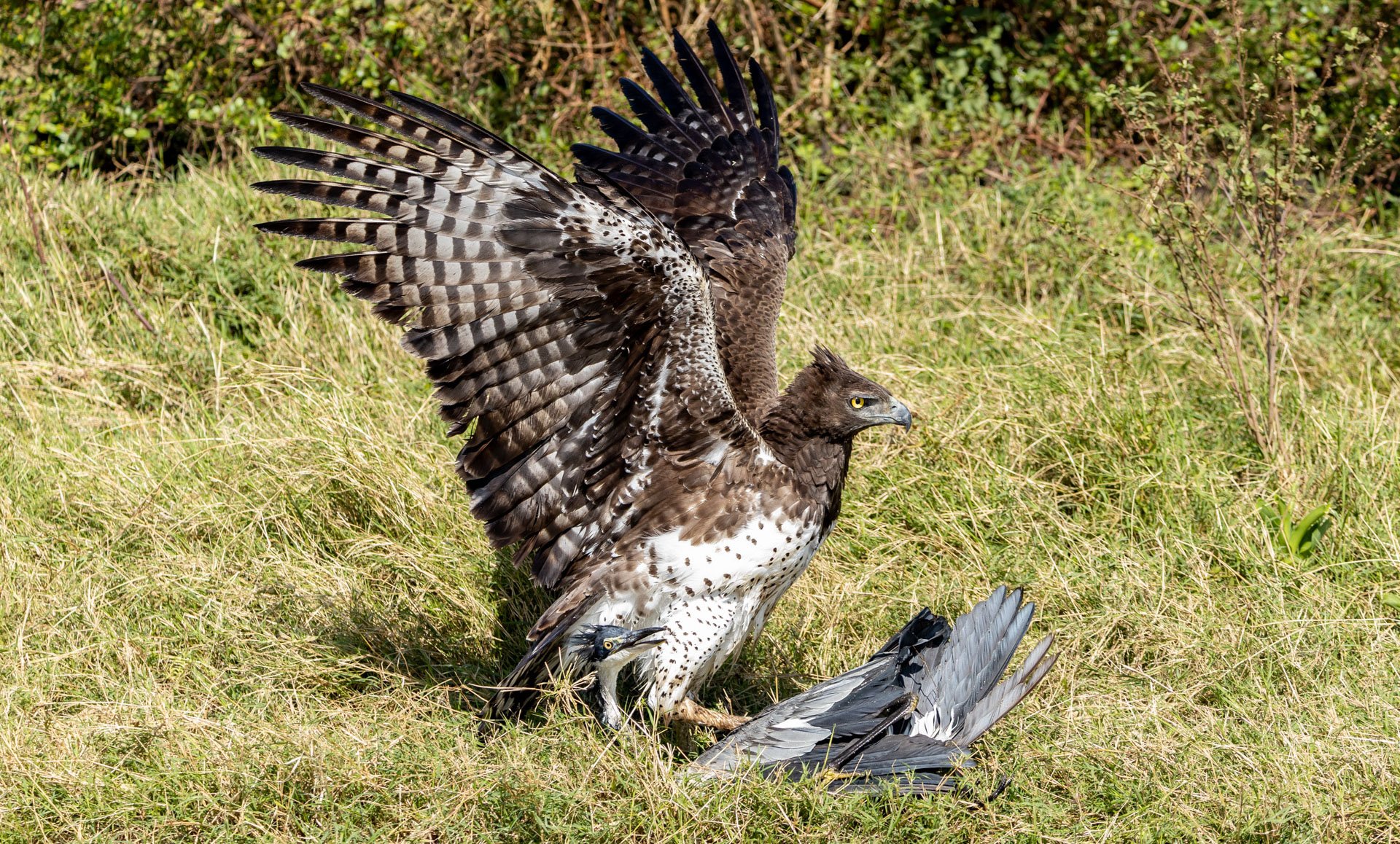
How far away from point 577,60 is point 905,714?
456cm

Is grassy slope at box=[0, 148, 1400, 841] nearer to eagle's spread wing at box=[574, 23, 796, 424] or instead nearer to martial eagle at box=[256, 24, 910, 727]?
martial eagle at box=[256, 24, 910, 727]

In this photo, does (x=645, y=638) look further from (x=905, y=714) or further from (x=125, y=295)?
(x=125, y=295)

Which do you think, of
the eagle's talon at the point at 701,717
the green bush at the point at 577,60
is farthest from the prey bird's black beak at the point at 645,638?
the green bush at the point at 577,60

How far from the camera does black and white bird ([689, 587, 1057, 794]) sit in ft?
12.7

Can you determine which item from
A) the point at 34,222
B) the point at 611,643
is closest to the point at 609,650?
the point at 611,643

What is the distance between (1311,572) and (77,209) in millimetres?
5355

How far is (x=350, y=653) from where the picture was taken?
182 inches

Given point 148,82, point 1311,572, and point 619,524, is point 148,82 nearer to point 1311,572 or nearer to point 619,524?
point 619,524

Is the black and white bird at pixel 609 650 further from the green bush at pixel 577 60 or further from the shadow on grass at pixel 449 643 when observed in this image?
the green bush at pixel 577 60

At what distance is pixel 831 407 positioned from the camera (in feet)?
14.0

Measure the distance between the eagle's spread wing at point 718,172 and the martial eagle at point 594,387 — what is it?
0.14m

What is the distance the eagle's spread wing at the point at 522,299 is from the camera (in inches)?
147

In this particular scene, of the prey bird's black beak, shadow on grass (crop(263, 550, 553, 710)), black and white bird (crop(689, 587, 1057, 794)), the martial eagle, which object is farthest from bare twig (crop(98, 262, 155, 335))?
black and white bird (crop(689, 587, 1057, 794))

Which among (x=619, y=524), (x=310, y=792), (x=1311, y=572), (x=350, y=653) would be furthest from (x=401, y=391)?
(x=1311, y=572)
